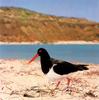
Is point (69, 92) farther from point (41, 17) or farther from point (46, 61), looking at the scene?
point (41, 17)

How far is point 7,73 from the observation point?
32.6 ft

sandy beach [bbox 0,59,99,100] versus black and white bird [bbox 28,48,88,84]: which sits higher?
black and white bird [bbox 28,48,88,84]

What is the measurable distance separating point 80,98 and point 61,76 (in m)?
0.41

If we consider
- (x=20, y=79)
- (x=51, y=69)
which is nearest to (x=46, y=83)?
(x=20, y=79)

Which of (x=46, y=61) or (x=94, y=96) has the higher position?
(x=46, y=61)

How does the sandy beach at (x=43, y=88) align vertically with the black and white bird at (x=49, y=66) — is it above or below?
below

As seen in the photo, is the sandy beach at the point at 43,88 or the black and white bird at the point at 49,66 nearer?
the black and white bird at the point at 49,66

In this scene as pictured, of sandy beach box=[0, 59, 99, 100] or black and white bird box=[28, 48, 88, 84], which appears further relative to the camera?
sandy beach box=[0, 59, 99, 100]

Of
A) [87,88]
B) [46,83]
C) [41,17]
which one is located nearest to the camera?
[87,88]

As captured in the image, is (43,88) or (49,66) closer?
(49,66)

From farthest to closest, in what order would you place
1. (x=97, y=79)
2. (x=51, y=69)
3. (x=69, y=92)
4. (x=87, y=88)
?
(x=97, y=79) → (x=87, y=88) → (x=69, y=92) → (x=51, y=69)

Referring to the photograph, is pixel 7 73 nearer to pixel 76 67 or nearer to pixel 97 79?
pixel 97 79

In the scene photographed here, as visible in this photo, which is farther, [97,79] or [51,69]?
[97,79]

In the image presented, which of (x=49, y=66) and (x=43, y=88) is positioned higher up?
(x=49, y=66)
